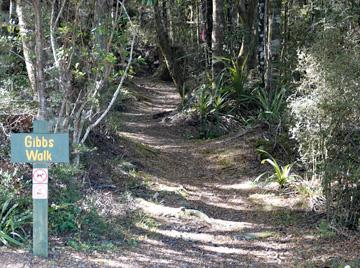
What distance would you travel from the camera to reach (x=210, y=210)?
8445 millimetres

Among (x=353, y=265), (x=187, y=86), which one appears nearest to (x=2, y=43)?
(x=353, y=265)

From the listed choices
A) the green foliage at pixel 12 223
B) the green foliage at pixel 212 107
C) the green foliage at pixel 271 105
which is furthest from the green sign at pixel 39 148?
the green foliage at pixel 212 107

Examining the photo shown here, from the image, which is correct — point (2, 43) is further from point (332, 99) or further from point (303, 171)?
point (303, 171)

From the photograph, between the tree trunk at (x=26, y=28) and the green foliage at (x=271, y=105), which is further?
the green foliage at (x=271, y=105)

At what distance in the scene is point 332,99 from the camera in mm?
6844

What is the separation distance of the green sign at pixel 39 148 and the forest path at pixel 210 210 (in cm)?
144

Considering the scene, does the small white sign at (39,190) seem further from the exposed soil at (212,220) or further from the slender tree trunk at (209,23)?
the slender tree trunk at (209,23)

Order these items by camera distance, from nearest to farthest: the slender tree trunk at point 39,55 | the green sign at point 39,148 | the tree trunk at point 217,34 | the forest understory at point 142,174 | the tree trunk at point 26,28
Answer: the green sign at point 39,148
the forest understory at point 142,174
the slender tree trunk at point 39,55
the tree trunk at point 26,28
the tree trunk at point 217,34

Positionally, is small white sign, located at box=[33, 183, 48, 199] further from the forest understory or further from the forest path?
the forest path

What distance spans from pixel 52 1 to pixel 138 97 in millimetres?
14109

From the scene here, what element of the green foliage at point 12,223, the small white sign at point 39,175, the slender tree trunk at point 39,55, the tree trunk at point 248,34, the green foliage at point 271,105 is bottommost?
the green foliage at point 12,223

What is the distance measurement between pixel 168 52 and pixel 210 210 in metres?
9.30

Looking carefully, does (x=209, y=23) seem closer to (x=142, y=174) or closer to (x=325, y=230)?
(x=142, y=174)

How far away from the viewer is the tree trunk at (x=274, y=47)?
1252 cm
